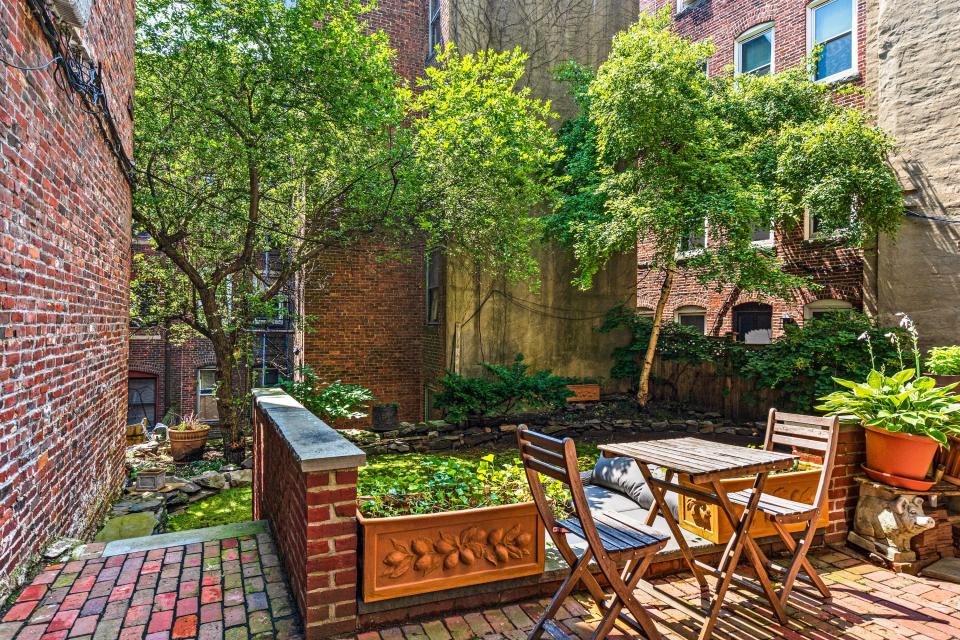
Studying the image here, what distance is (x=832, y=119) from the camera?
9.34m

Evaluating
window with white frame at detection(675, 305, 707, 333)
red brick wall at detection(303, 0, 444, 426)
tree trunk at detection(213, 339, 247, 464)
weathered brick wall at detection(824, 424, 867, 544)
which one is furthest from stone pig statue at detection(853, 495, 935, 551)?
window with white frame at detection(675, 305, 707, 333)

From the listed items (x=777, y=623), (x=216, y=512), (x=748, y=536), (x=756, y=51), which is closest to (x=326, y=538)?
(x=748, y=536)

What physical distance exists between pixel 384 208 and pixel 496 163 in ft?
6.04

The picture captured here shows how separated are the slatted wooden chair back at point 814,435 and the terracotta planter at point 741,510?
0.28 meters

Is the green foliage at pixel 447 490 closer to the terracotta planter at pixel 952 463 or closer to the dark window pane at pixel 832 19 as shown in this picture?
the terracotta planter at pixel 952 463

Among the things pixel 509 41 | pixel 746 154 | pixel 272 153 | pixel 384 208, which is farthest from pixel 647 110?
pixel 272 153

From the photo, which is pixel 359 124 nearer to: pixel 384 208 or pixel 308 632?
pixel 384 208

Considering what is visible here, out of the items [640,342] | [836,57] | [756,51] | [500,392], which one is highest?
[756,51]

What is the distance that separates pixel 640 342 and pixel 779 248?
4.11m

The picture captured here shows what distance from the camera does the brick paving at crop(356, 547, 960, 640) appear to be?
8.73 feet

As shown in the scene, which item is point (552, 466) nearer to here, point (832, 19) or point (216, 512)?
point (216, 512)

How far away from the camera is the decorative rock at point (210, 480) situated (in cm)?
668

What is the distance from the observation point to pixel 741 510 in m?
3.43

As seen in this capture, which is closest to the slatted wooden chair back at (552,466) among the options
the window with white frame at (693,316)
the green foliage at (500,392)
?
the green foliage at (500,392)
